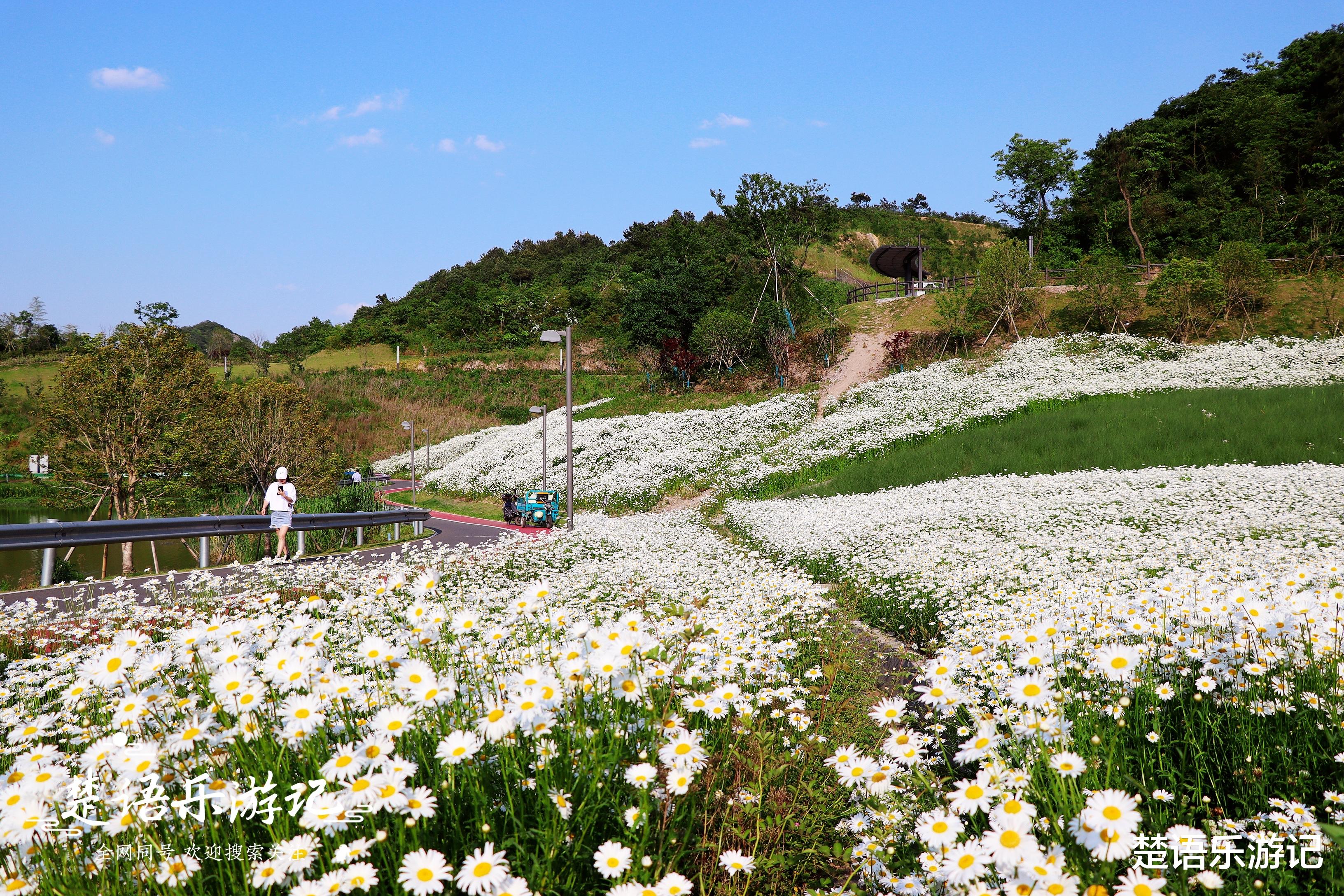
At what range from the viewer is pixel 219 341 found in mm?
116125

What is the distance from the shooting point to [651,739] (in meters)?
2.59

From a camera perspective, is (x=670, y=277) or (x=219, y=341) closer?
(x=670, y=277)

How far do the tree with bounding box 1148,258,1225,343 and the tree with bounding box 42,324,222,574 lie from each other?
4365 cm

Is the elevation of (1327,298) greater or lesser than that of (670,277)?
lesser

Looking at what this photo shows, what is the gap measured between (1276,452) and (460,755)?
2120 cm

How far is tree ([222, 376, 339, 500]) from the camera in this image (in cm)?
3073

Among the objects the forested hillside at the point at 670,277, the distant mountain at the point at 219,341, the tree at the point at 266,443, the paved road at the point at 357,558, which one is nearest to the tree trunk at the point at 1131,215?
the forested hillside at the point at 670,277

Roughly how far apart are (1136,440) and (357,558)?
2032 centimetres

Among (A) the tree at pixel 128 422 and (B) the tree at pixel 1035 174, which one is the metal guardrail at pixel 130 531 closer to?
→ (A) the tree at pixel 128 422

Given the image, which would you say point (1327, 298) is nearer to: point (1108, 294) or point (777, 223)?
point (1108, 294)

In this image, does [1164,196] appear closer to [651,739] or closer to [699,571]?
[699,571]

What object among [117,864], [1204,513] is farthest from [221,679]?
[1204,513]

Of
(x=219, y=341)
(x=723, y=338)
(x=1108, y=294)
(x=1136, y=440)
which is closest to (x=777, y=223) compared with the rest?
(x=723, y=338)

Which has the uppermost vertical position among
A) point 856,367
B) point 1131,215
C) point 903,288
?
point 1131,215
